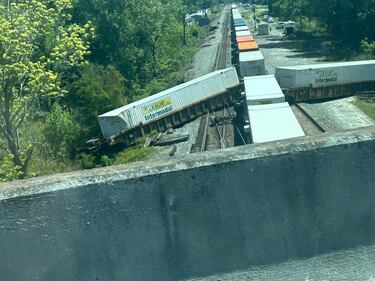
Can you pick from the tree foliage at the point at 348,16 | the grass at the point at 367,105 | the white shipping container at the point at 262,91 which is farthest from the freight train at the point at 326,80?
the tree foliage at the point at 348,16

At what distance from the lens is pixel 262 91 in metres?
21.5

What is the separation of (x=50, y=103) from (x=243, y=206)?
900 inches

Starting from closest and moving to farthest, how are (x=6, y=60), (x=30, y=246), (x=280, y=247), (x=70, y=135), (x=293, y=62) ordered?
(x=30, y=246) → (x=280, y=247) → (x=6, y=60) → (x=70, y=135) → (x=293, y=62)

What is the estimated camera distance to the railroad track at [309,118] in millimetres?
20678

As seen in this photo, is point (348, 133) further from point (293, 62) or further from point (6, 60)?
point (293, 62)

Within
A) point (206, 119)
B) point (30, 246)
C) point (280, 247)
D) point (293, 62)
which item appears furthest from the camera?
point (293, 62)

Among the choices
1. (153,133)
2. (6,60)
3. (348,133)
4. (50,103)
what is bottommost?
(153,133)

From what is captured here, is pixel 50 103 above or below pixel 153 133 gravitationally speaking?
above

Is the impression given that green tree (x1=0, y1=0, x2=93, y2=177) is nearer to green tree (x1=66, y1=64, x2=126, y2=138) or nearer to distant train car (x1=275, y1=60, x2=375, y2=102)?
green tree (x1=66, y1=64, x2=126, y2=138)

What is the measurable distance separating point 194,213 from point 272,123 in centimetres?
1251

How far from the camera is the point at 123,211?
4262 mm

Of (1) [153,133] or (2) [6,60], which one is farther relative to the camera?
(1) [153,133]

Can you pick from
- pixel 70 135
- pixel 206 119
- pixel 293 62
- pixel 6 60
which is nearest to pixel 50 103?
pixel 70 135

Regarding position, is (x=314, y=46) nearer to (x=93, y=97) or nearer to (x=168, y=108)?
(x=168, y=108)
